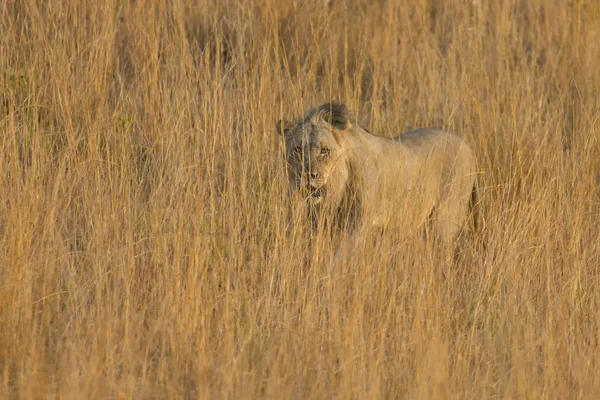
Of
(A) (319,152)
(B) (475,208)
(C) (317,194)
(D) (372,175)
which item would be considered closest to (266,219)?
(C) (317,194)

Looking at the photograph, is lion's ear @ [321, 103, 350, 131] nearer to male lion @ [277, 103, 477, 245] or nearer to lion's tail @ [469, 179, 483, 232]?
male lion @ [277, 103, 477, 245]

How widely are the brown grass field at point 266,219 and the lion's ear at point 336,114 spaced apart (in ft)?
1.21

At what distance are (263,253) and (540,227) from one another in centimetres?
143

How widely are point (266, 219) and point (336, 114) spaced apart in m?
0.66

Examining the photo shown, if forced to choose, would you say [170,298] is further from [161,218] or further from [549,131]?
[549,131]

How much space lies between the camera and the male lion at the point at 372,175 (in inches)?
212

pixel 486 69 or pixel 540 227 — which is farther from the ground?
pixel 486 69

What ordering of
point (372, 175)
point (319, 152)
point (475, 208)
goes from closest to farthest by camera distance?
point (319, 152) → point (372, 175) → point (475, 208)

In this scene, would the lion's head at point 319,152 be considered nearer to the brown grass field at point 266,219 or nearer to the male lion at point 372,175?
the male lion at point 372,175

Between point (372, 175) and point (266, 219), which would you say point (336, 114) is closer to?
point (372, 175)

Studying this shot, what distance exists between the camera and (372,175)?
563 centimetres

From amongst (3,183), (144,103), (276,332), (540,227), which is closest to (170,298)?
(276,332)

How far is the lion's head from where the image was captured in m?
5.32

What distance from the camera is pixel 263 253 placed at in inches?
193
